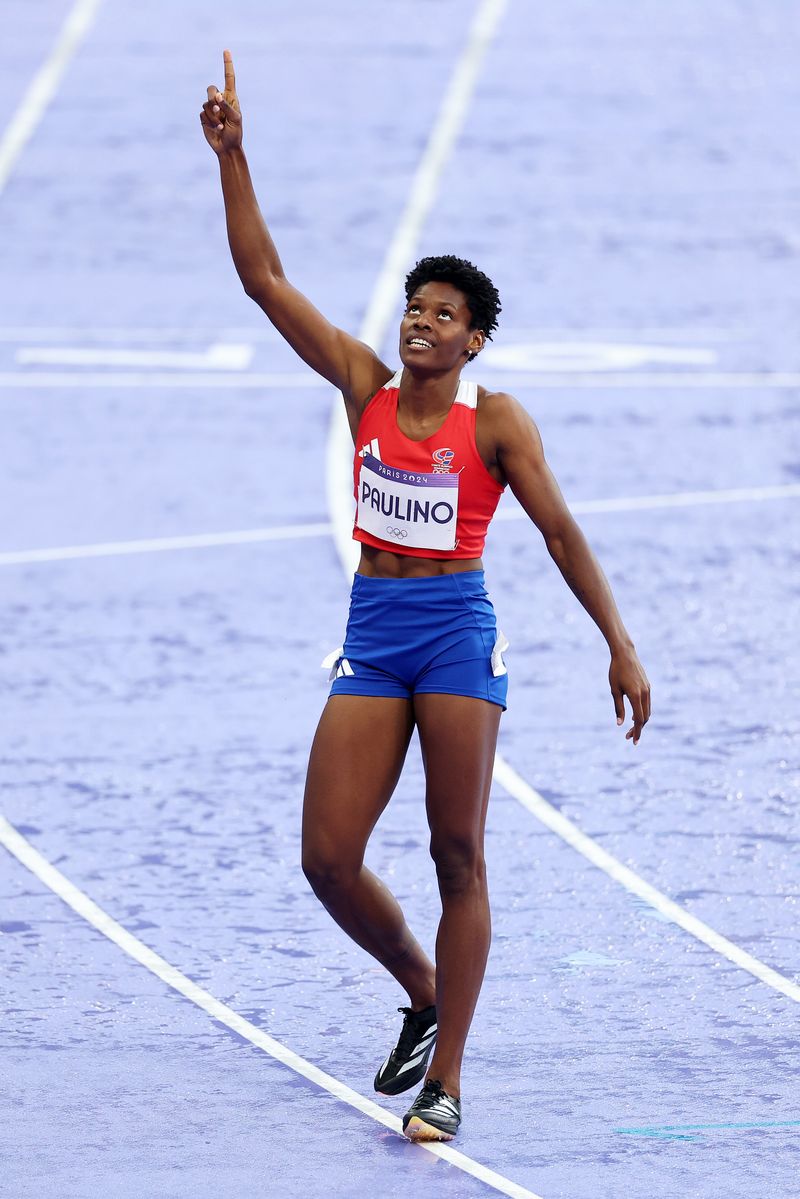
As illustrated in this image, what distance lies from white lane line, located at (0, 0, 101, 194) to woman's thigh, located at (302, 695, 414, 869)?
49.8 feet

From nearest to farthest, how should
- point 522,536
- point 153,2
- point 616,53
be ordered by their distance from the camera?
point 522,536 < point 616,53 < point 153,2

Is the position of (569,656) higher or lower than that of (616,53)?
lower

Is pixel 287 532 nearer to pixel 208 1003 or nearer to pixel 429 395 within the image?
pixel 208 1003

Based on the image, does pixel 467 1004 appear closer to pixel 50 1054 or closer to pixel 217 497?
pixel 50 1054

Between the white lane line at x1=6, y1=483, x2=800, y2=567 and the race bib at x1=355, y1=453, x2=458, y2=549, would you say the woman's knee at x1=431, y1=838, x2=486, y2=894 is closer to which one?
the race bib at x1=355, y1=453, x2=458, y2=549

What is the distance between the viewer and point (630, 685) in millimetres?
5652

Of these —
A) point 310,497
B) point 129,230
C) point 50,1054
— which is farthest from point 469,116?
point 50,1054

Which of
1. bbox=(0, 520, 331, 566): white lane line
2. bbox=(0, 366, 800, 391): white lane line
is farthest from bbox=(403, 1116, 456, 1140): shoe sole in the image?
bbox=(0, 366, 800, 391): white lane line

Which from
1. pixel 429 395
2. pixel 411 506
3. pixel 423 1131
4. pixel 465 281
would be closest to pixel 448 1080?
pixel 423 1131

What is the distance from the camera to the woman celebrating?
5711 mm

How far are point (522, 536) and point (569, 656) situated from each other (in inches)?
82.3

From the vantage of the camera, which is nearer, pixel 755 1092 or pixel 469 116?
pixel 755 1092

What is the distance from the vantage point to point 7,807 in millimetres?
8281

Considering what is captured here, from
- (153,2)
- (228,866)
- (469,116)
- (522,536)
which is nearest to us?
(228,866)
